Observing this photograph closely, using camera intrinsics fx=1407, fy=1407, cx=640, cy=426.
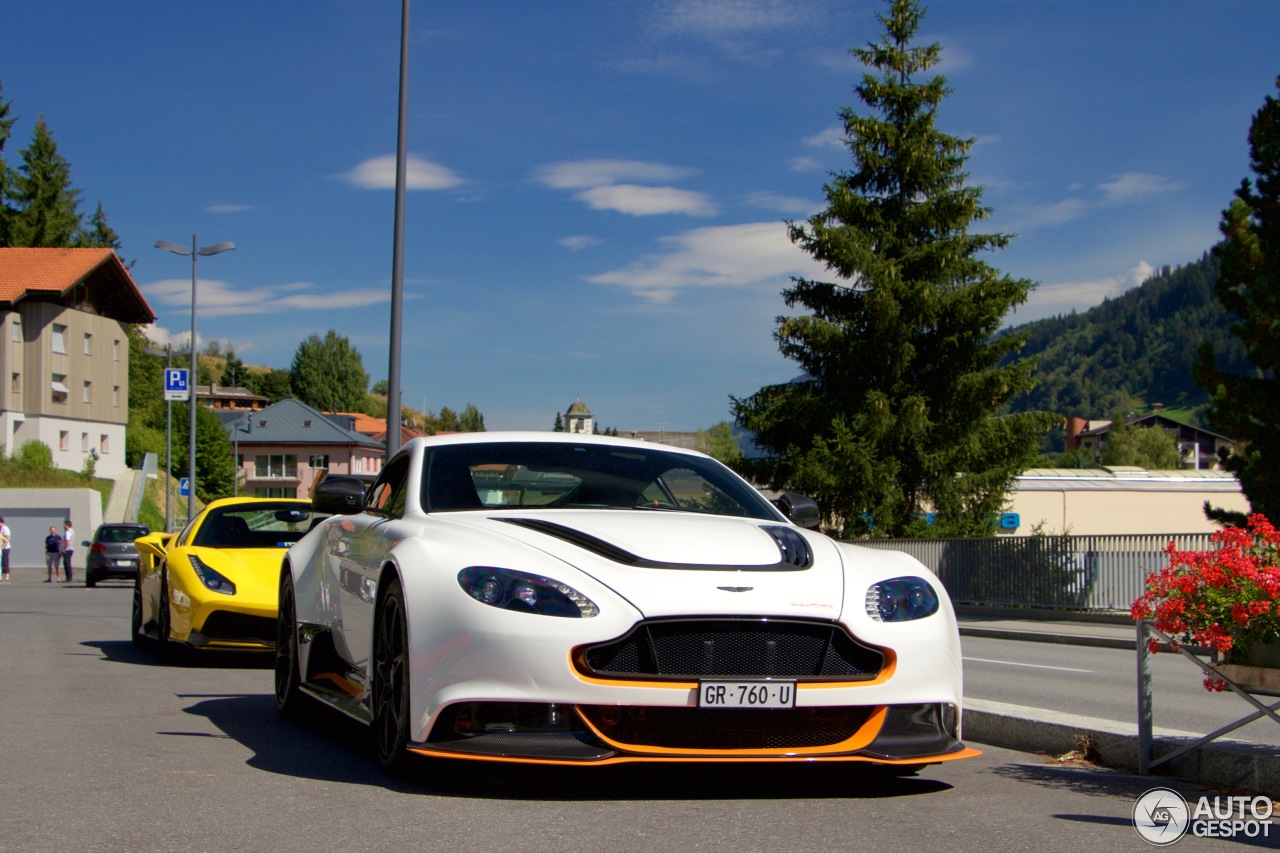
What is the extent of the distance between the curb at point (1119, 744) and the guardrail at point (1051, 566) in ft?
57.7

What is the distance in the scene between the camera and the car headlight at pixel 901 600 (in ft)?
17.5

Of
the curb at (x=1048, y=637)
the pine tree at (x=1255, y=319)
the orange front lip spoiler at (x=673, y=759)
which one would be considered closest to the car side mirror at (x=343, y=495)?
the orange front lip spoiler at (x=673, y=759)

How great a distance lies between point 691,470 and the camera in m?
7.05

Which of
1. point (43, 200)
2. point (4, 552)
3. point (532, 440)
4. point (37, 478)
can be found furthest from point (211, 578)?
point (43, 200)

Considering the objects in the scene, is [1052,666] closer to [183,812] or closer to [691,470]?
[691,470]

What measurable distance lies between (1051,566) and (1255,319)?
697 cm

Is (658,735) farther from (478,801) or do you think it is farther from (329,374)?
(329,374)

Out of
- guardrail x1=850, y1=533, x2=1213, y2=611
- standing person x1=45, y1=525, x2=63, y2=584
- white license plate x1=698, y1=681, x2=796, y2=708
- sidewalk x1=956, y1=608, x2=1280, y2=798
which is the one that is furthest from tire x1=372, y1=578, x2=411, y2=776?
standing person x1=45, y1=525, x2=63, y2=584

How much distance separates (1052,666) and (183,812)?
12.7m

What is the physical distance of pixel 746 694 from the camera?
4.96 metres

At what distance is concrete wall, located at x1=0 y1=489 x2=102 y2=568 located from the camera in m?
54.9

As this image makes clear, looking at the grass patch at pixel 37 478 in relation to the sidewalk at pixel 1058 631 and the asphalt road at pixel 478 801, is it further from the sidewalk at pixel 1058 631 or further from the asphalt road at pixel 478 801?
the asphalt road at pixel 478 801

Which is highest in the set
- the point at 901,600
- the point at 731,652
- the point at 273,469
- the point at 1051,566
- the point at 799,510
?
the point at 273,469

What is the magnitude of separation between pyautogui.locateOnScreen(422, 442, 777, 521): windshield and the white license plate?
5.53 feet
